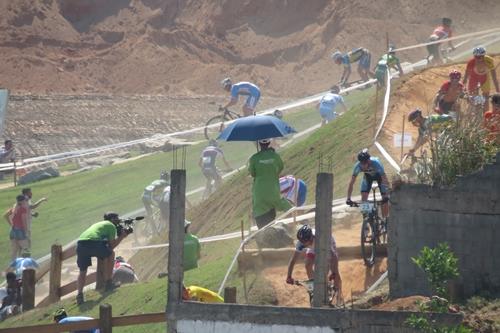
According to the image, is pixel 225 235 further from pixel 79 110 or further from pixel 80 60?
pixel 80 60

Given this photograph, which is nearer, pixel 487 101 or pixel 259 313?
pixel 259 313

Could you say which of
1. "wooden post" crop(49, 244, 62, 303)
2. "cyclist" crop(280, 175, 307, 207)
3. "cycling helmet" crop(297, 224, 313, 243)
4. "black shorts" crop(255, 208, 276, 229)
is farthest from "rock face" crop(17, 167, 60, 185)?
"cycling helmet" crop(297, 224, 313, 243)

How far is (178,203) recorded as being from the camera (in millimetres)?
11906

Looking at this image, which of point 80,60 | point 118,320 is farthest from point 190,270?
point 80,60

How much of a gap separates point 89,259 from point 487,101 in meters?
6.42

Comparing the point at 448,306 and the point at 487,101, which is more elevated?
the point at 487,101

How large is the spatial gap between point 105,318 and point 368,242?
3.71 metres

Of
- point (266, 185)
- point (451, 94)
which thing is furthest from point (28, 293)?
point (451, 94)

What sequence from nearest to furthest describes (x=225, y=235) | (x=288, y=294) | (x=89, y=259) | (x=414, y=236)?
(x=414, y=236) < (x=288, y=294) < (x=89, y=259) < (x=225, y=235)

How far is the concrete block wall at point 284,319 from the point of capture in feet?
36.9

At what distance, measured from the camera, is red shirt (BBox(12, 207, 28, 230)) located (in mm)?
25125

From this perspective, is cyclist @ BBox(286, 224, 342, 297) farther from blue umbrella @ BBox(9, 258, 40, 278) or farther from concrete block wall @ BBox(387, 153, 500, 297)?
blue umbrella @ BBox(9, 258, 40, 278)

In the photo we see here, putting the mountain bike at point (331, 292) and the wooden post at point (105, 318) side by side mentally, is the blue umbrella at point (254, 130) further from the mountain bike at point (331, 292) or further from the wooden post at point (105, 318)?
the wooden post at point (105, 318)

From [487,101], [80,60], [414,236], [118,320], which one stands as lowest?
[118,320]
